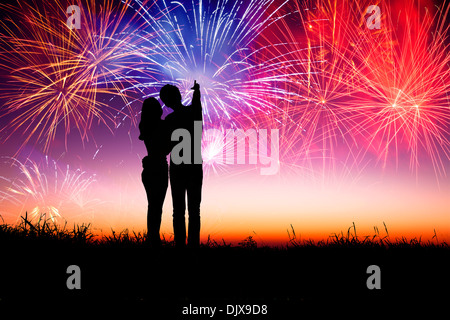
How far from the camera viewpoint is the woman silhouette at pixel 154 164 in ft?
22.1

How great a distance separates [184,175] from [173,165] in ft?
0.91

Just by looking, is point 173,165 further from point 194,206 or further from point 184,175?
point 194,206

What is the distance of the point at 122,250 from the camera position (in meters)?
7.82

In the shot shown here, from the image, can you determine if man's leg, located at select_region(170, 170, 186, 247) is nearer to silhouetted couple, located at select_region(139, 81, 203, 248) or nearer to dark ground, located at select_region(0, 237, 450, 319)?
silhouetted couple, located at select_region(139, 81, 203, 248)

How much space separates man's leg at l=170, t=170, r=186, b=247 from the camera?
6711 millimetres

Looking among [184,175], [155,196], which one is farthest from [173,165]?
[155,196]

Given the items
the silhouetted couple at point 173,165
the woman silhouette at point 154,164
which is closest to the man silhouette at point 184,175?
the silhouetted couple at point 173,165

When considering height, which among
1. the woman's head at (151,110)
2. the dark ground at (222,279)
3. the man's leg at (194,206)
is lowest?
the dark ground at (222,279)

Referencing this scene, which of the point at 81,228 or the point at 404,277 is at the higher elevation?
the point at 81,228

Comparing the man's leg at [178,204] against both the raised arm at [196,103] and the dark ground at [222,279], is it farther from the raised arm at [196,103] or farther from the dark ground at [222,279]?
the raised arm at [196,103]

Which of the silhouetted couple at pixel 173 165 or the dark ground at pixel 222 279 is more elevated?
the silhouetted couple at pixel 173 165
